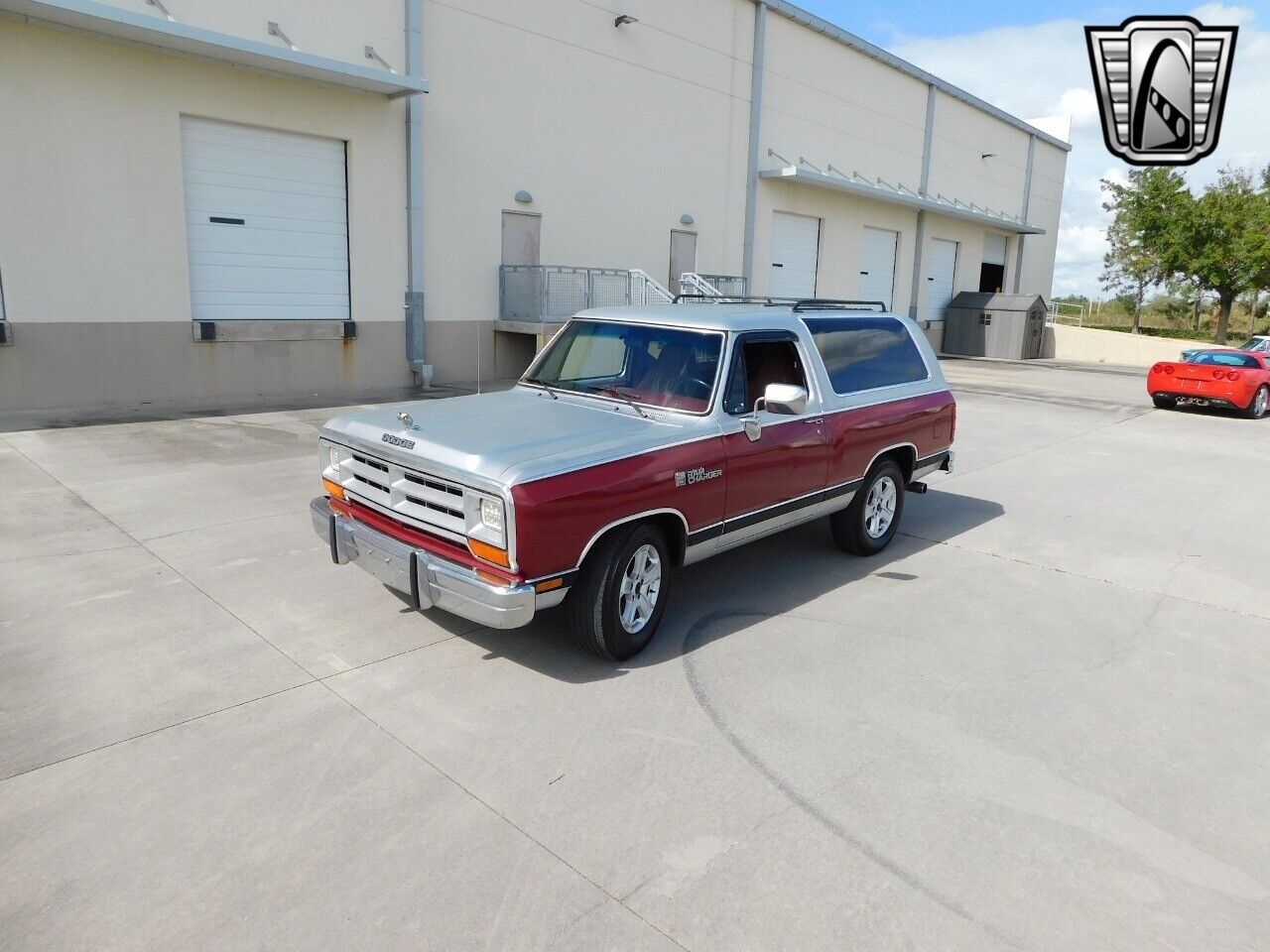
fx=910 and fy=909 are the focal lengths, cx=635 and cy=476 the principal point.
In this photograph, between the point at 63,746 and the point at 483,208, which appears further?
the point at 483,208

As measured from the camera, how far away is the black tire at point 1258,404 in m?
17.0

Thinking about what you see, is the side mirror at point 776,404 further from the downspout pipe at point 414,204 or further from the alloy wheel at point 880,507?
the downspout pipe at point 414,204

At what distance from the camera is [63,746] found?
3936 millimetres

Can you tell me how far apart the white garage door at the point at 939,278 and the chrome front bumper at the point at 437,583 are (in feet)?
96.5

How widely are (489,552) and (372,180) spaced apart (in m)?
12.6

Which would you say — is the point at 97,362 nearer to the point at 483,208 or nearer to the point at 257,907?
the point at 483,208

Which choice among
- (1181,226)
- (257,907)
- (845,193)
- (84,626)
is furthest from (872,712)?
(1181,226)

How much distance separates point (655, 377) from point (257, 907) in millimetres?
3617

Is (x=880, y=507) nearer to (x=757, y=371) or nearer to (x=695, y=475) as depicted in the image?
(x=757, y=371)

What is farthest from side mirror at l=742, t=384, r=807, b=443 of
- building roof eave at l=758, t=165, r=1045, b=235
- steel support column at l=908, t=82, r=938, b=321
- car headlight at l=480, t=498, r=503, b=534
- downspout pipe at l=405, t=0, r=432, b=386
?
steel support column at l=908, t=82, r=938, b=321

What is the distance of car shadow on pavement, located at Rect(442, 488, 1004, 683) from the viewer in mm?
5035

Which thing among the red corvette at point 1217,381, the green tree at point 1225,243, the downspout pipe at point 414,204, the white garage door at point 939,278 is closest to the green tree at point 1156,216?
the green tree at point 1225,243

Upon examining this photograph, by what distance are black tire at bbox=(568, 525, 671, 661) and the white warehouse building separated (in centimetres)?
1041

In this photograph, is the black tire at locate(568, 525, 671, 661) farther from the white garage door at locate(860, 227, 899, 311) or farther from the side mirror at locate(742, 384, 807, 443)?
the white garage door at locate(860, 227, 899, 311)
